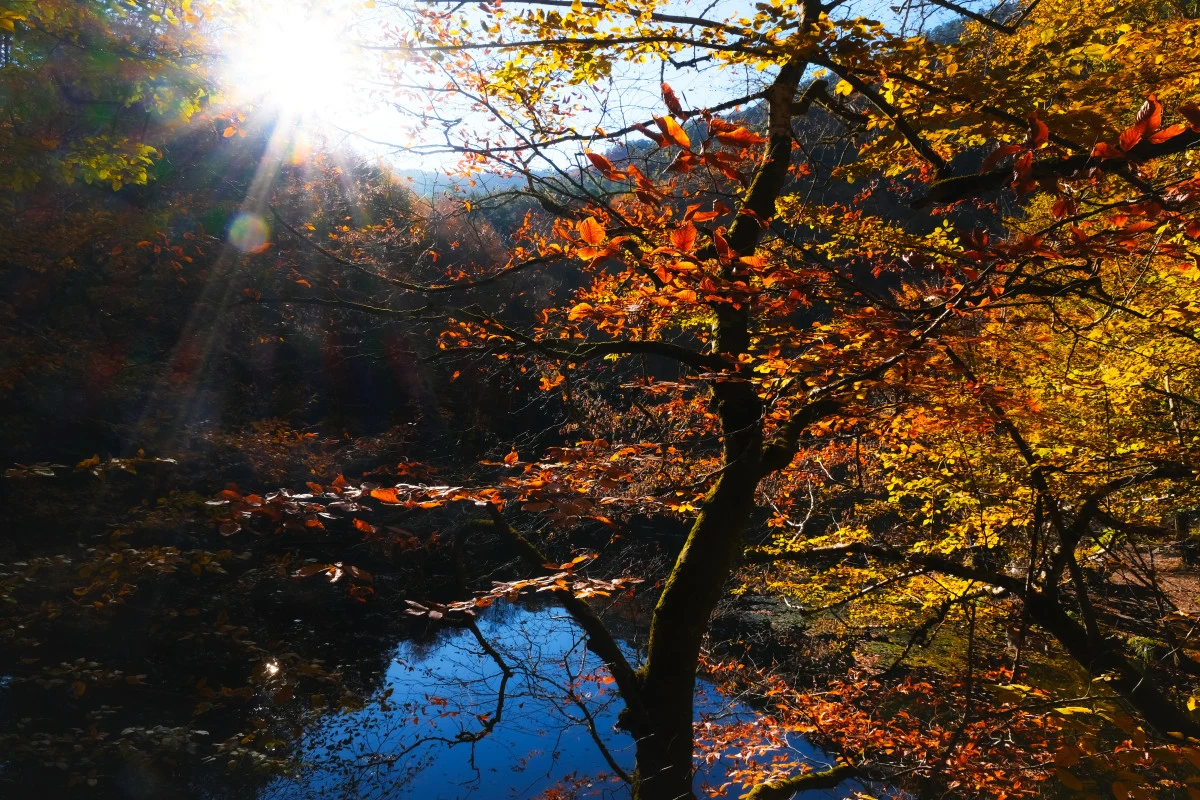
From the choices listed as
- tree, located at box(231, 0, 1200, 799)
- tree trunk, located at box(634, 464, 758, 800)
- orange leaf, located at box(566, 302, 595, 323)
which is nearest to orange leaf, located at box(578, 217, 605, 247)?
tree, located at box(231, 0, 1200, 799)

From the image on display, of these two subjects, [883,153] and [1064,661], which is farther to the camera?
[1064,661]

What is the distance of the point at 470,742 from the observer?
278 inches

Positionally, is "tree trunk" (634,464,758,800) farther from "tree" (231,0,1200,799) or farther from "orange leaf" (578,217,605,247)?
"orange leaf" (578,217,605,247)

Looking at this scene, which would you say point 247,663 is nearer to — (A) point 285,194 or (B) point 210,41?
(B) point 210,41

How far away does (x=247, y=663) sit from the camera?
8.75 m

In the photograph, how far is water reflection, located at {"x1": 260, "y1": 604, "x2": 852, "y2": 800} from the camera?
725cm

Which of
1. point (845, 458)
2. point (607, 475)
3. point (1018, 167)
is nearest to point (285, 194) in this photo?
point (845, 458)

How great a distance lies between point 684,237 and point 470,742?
7.12 m

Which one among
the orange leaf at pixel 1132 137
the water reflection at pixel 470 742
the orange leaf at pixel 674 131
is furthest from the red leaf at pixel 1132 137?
the water reflection at pixel 470 742

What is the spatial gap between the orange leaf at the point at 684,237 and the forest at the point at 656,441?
0.03 feet

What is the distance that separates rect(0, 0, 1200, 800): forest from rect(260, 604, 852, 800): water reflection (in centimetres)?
7

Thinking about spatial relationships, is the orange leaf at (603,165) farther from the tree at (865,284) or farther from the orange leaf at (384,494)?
the orange leaf at (384,494)

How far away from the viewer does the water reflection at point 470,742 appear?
23.8 feet

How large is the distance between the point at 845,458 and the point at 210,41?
26.0 feet
